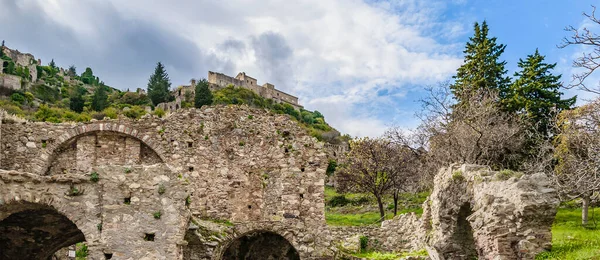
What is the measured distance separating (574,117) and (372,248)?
10983 millimetres

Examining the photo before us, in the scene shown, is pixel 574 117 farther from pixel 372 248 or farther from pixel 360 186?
pixel 360 186

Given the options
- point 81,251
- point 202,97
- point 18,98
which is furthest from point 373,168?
point 18,98

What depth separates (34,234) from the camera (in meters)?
14.5

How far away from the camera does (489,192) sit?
1210 centimetres

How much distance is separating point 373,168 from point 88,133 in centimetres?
1970

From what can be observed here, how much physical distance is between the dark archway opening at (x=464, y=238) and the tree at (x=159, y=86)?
6744cm

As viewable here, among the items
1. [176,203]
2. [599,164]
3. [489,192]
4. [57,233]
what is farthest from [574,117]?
[57,233]

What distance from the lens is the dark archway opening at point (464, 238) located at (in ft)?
47.9

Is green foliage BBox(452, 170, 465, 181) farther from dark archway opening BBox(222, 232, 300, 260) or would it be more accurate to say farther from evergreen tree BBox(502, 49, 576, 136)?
evergreen tree BBox(502, 49, 576, 136)

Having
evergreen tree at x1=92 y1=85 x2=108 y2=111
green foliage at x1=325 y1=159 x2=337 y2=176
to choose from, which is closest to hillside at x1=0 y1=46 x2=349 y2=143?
evergreen tree at x1=92 y1=85 x2=108 y2=111

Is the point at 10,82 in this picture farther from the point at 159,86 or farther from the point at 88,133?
the point at 88,133

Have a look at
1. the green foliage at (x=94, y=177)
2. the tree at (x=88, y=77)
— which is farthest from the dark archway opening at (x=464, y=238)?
the tree at (x=88, y=77)

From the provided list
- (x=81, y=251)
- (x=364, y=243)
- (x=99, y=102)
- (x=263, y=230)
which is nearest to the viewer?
(x=263, y=230)

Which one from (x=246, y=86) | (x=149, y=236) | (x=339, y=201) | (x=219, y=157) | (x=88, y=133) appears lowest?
(x=149, y=236)
